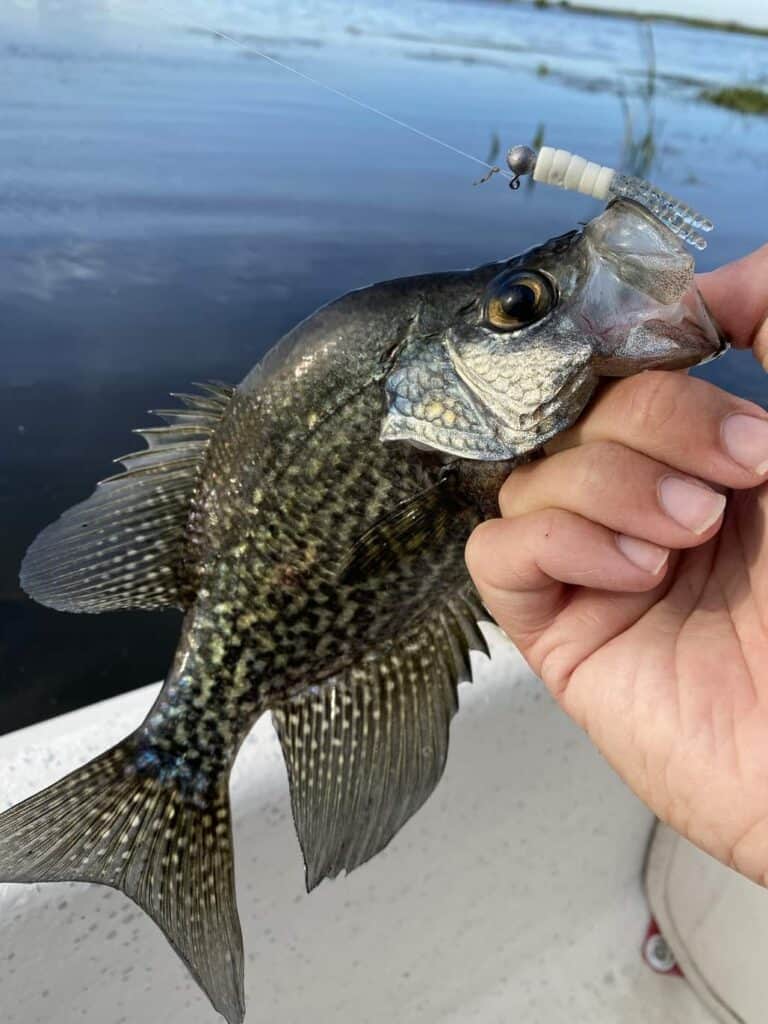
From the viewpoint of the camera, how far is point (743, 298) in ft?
4.60

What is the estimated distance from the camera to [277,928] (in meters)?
1.92

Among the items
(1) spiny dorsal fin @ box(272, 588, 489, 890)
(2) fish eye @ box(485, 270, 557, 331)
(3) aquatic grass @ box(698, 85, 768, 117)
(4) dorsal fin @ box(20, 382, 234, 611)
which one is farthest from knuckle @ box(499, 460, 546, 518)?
(3) aquatic grass @ box(698, 85, 768, 117)

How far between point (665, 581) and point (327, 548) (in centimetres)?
57

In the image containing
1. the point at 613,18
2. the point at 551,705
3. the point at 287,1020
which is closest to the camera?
the point at 287,1020

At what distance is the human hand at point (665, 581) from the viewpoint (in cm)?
118

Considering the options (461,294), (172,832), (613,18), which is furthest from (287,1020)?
(613,18)

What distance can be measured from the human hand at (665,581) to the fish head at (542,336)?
0.05 m

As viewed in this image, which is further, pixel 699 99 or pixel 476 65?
pixel 699 99

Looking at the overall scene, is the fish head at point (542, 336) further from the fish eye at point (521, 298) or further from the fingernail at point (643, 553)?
the fingernail at point (643, 553)

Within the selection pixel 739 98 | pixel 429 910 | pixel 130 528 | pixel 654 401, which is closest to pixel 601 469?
pixel 654 401

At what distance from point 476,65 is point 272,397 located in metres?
13.7

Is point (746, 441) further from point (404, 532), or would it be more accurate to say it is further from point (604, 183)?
point (404, 532)

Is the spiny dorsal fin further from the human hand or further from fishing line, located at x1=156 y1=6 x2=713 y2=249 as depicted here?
fishing line, located at x1=156 y1=6 x2=713 y2=249

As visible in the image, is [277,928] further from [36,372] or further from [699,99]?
[699,99]
